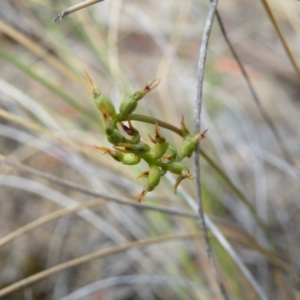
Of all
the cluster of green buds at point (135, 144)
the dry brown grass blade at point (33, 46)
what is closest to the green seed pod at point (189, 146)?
the cluster of green buds at point (135, 144)

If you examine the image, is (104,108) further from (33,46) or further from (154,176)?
(33,46)

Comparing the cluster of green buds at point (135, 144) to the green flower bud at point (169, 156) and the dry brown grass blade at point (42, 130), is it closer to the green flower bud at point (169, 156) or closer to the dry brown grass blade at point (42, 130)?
the green flower bud at point (169, 156)

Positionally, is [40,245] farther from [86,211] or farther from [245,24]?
[245,24]

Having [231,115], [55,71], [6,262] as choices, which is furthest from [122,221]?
[55,71]

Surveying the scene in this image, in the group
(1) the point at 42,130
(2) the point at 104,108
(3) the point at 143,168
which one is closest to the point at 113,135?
(2) the point at 104,108

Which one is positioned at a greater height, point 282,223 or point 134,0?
point 134,0

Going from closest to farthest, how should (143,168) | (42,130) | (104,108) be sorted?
(104,108)
(42,130)
(143,168)
